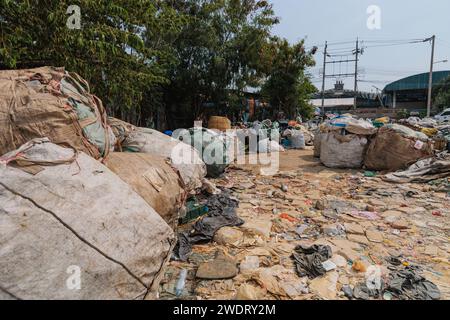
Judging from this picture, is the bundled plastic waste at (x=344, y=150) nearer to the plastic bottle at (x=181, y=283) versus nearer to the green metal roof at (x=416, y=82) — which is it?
the plastic bottle at (x=181, y=283)

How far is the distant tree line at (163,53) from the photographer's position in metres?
2.80

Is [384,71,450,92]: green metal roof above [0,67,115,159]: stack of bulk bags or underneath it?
above

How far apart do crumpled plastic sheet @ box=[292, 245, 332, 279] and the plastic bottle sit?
663 millimetres

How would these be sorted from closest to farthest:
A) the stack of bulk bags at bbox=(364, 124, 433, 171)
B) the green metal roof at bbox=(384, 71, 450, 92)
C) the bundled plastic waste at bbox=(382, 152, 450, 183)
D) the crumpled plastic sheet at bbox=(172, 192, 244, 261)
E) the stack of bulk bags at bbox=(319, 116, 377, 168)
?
the crumpled plastic sheet at bbox=(172, 192, 244, 261), the bundled plastic waste at bbox=(382, 152, 450, 183), the stack of bulk bags at bbox=(364, 124, 433, 171), the stack of bulk bags at bbox=(319, 116, 377, 168), the green metal roof at bbox=(384, 71, 450, 92)

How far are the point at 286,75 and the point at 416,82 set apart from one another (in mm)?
16422

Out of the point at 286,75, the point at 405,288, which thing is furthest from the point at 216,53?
the point at 405,288

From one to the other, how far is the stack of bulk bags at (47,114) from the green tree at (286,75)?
29.5 ft

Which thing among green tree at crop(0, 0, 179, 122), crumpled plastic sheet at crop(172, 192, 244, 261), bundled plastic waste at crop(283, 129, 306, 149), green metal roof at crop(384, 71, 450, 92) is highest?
green metal roof at crop(384, 71, 450, 92)

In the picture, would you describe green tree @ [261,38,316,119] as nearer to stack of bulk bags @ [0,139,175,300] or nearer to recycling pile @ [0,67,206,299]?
recycling pile @ [0,67,206,299]

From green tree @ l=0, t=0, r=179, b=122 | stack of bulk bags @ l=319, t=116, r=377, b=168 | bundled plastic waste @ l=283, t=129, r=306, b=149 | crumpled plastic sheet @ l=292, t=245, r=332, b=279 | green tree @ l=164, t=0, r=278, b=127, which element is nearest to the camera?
crumpled plastic sheet @ l=292, t=245, r=332, b=279

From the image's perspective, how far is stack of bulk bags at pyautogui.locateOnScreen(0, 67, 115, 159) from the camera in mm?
1480

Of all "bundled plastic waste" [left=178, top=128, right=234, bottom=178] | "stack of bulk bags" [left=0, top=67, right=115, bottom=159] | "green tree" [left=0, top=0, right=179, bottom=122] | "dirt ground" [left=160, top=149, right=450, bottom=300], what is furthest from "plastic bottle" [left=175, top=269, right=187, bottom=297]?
"green tree" [left=0, top=0, right=179, bottom=122]

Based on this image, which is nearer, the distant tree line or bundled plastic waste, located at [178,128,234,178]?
the distant tree line
